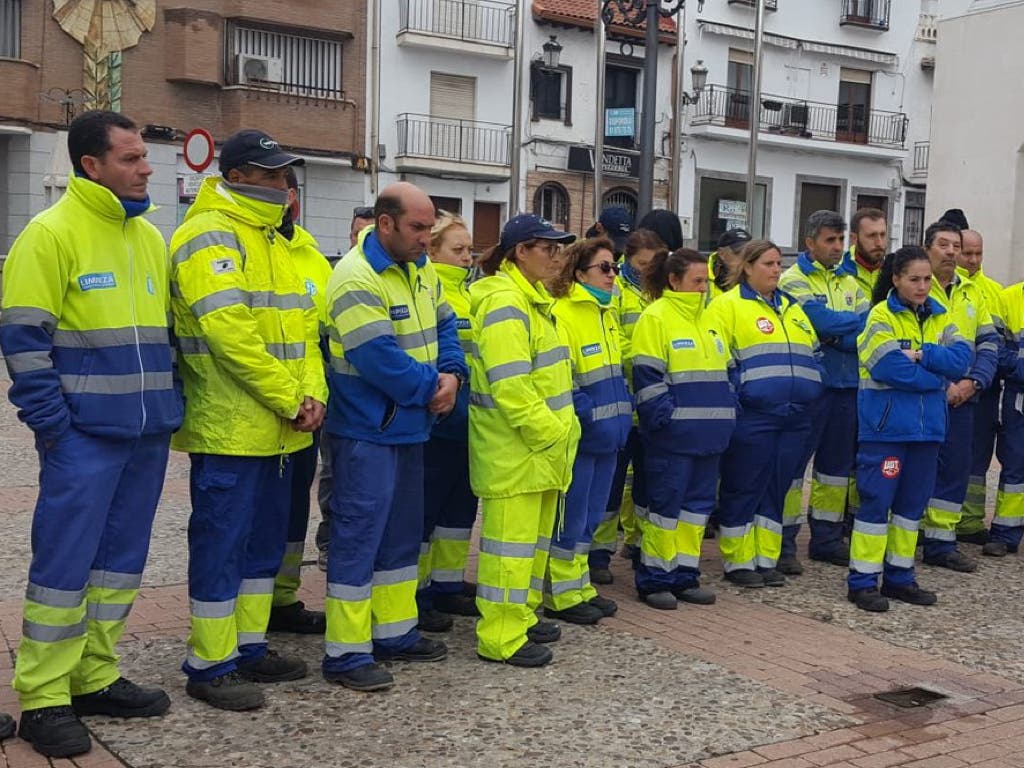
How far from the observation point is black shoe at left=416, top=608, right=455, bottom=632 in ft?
20.1

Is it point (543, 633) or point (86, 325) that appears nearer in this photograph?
point (86, 325)

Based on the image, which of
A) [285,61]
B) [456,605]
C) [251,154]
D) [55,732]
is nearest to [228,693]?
[55,732]

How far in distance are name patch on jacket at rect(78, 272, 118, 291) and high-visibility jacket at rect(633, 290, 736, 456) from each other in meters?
3.15

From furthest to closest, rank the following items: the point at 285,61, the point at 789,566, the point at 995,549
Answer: the point at 285,61, the point at 995,549, the point at 789,566

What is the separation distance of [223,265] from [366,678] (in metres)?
1.82

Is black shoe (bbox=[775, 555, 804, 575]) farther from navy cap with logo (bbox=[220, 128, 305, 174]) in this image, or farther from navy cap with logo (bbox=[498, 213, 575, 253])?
navy cap with logo (bbox=[220, 128, 305, 174])

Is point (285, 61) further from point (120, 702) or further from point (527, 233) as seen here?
point (120, 702)

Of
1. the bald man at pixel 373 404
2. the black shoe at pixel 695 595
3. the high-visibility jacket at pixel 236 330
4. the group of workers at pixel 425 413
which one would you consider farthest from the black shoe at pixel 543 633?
the high-visibility jacket at pixel 236 330

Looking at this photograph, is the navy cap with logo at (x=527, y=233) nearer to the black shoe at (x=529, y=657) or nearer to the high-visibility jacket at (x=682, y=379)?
the high-visibility jacket at (x=682, y=379)

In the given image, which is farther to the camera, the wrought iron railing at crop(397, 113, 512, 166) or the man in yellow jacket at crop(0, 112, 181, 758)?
the wrought iron railing at crop(397, 113, 512, 166)

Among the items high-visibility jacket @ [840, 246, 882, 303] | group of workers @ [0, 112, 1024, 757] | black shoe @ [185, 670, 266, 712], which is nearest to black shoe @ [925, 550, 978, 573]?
group of workers @ [0, 112, 1024, 757]

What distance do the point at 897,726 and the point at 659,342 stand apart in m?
2.53

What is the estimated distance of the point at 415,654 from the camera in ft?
18.3

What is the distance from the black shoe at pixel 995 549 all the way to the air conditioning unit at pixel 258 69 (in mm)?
22427
